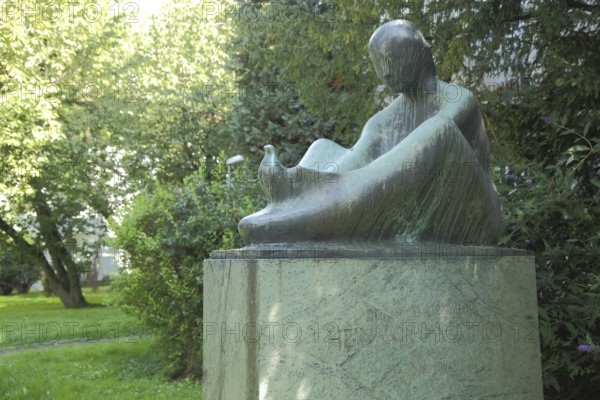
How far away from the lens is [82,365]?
7852mm

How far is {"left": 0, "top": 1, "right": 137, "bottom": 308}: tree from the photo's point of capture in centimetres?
1250

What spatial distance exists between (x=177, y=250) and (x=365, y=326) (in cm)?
497

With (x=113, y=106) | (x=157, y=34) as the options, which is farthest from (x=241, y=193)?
(x=157, y=34)

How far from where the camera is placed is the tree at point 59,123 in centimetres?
1250

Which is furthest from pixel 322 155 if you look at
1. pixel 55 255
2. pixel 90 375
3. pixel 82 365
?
pixel 55 255

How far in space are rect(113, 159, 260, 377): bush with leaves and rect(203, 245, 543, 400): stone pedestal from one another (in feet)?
13.9

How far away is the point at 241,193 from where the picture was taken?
7539mm

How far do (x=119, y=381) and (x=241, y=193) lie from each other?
250cm

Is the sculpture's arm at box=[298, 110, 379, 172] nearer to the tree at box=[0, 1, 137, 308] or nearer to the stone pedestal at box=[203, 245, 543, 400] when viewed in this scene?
the stone pedestal at box=[203, 245, 543, 400]

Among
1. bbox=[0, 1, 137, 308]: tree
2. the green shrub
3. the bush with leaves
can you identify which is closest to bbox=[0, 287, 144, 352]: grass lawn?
the bush with leaves

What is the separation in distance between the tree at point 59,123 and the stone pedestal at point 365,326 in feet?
35.9

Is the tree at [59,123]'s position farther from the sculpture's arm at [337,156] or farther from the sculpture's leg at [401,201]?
the sculpture's leg at [401,201]

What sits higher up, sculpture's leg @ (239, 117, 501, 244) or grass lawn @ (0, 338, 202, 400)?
sculpture's leg @ (239, 117, 501, 244)

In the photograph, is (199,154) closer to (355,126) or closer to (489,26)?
(355,126)
